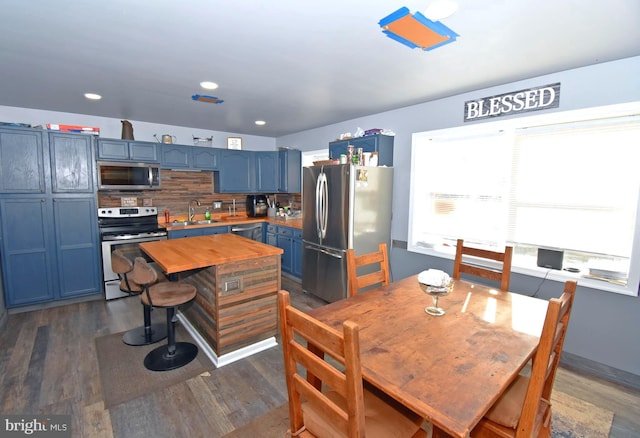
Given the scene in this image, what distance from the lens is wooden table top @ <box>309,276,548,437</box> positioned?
958mm

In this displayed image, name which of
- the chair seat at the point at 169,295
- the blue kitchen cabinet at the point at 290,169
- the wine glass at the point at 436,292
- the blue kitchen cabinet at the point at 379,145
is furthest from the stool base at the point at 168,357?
the blue kitchen cabinet at the point at 290,169

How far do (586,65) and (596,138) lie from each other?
566 mm

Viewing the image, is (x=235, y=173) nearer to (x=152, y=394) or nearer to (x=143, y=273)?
(x=143, y=273)

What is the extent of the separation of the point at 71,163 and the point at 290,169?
3.01 meters

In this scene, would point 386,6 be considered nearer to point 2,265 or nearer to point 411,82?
point 411,82

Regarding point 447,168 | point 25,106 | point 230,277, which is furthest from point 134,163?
point 447,168

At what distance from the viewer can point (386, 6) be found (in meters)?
1.52

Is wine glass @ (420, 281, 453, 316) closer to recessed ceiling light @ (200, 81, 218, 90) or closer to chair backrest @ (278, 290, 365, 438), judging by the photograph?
chair backrest @ (278, 290, 365, 438)

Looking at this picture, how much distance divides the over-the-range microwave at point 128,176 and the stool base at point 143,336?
201 cm

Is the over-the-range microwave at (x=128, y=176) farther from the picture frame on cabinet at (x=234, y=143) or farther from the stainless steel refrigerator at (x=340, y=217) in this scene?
the stainless steel refrigerator at (x=340, y=217)

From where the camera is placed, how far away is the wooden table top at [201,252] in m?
2.21

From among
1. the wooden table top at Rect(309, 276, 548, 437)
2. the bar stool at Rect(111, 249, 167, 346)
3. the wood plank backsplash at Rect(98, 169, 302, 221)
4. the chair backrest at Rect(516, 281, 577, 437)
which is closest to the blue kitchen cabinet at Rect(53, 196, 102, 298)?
the wood plank backsplash at Rect(98, 169, 302, 221)

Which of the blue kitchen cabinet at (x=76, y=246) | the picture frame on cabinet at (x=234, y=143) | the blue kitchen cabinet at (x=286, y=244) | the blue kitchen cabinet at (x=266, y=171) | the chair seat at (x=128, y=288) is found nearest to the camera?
the chair seat at (x=128, y=288)

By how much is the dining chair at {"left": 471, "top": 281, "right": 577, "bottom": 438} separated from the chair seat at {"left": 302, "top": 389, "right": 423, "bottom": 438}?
36 cm
